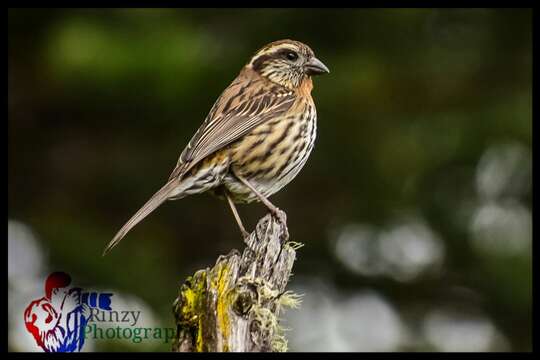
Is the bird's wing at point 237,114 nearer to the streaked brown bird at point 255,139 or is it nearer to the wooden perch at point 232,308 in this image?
the streaked brown bird at point 255,139

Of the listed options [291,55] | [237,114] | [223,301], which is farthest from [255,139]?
[223,301]

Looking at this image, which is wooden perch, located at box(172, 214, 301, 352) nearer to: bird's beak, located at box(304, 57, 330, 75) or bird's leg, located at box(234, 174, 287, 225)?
bird's leg, located at box(234, 174, 287, 225)

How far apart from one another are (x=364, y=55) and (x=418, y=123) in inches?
36.7

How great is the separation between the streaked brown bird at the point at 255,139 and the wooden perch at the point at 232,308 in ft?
3.24

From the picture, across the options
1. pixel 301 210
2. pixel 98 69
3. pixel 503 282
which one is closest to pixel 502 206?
pixel 503 282

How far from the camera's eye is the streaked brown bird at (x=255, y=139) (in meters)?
8.48

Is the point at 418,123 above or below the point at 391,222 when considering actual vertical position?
above

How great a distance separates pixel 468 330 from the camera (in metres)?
13.3

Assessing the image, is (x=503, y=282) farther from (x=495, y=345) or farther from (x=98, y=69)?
(x=98, y=69)

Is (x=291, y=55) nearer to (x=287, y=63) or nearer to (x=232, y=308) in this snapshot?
(x=287, y=63)

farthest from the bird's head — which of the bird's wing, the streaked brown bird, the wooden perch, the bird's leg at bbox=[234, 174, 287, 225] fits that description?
the wooden perch

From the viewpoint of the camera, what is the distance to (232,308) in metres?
6.84

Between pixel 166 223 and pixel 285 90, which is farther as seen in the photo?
pixel 166 223

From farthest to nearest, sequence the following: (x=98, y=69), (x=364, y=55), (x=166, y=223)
Result: (x=166, y=223) < (x=364, y=55) < (x=98, y=69)
